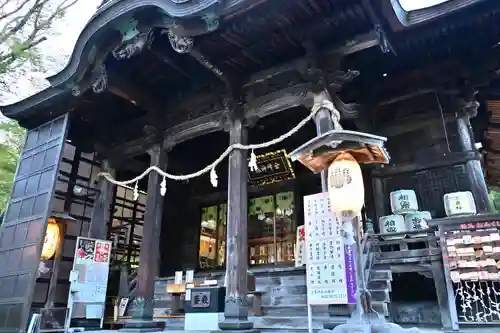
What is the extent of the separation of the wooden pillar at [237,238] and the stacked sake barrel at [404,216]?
291cm

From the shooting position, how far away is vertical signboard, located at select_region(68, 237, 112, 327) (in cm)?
783

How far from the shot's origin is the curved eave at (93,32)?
5.50m

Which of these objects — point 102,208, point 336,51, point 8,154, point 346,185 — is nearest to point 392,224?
point 346,185

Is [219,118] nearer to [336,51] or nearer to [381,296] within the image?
[336,51]

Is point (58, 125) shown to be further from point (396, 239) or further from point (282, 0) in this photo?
point (396, 239)

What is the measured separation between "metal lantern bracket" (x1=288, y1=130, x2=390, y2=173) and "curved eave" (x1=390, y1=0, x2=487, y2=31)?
2325 mm

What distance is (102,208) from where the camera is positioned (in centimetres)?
904

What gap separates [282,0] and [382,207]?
475 cm

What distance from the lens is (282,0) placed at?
5.13 meters

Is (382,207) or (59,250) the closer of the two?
(382,207)

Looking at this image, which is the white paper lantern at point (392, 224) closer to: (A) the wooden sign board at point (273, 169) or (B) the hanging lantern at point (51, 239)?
(A) the wooden sign board at point (273, 169)

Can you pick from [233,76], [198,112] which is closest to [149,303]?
[198,112]

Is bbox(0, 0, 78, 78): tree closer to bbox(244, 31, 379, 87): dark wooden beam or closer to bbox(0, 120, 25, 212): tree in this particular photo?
bbox(0, 120, 25, 212): tree

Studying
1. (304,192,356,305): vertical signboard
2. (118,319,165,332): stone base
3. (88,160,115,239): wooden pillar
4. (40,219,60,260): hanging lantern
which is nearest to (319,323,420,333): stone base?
(304,192,356,305): vertical signboard
